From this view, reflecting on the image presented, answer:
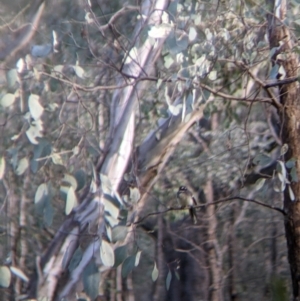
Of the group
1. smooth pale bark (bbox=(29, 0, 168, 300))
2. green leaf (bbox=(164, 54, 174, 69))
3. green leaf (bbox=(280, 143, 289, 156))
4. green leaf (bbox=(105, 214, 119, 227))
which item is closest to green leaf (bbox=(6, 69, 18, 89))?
green leaf (bbox=(105, 214, 119, 227))

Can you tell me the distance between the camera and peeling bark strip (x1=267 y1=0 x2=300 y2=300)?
2812mm

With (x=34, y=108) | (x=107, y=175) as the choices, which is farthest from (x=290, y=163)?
(x=34, y=108)

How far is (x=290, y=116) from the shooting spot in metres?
2.88

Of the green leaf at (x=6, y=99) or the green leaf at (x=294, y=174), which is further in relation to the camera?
the green leaf at (x=294, y=174)

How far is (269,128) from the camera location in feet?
13.7

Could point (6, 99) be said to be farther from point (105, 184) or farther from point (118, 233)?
point (118, 233)

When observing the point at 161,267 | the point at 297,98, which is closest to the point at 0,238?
the point at 161,267

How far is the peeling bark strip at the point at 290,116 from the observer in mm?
2812

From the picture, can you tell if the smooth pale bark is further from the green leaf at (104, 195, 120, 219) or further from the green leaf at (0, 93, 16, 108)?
the green leaf at (0, 93, 16, 108)

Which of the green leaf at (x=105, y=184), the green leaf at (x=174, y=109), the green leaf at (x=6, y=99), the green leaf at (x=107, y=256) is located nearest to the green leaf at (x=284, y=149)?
the green leaf at (x=174, y=109)

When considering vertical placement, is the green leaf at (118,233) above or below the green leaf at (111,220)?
below

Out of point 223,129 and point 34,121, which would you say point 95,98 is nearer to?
point 223,129

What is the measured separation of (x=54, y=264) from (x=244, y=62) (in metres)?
1.19

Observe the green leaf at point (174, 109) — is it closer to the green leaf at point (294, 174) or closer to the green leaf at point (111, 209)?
the green leaf at point (294, 174)
